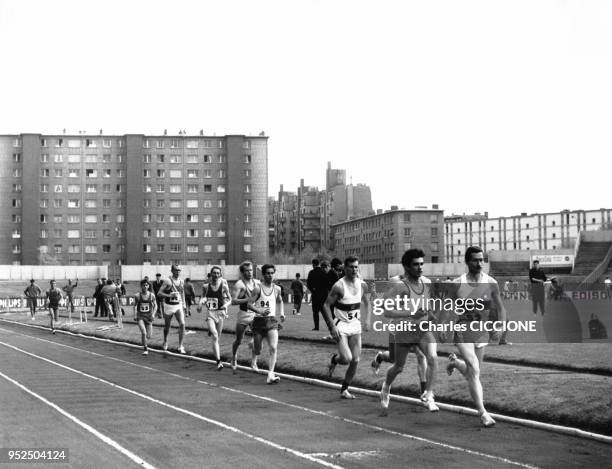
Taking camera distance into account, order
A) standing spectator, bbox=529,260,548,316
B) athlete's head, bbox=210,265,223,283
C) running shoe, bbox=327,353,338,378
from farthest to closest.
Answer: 1. standing spectator, bbox=529,260,548,316
2. athlete's head, bbox=210,265,223,283
3. running shoe, bbox=327,353,338,378

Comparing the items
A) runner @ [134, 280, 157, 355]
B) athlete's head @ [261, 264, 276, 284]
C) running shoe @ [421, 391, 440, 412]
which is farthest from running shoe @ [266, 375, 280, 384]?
runner @ [134, 280, 157, 355]

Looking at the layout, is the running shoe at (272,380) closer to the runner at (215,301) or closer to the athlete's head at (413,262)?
the runner at (215,301)

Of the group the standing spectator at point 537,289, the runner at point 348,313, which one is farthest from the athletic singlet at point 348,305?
the standing spectator at point 537,289

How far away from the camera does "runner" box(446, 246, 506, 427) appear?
10.9 metres

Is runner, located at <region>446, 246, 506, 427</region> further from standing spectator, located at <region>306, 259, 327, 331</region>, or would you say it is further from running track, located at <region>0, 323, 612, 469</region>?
standing spectator, located at <region>306, 259, 327, 331</region>

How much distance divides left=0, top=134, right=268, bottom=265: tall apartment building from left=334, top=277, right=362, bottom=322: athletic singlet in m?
117

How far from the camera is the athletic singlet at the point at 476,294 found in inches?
435

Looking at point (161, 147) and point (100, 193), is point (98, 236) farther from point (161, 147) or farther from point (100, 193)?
point (161, 147)

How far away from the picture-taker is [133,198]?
424ft

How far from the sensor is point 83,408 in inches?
502

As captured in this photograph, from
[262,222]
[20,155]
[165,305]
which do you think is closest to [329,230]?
[262,222]

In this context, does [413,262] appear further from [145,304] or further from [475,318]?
[145,304]

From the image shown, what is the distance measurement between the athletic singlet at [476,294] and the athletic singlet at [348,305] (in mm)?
2789

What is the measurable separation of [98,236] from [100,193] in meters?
6.29
